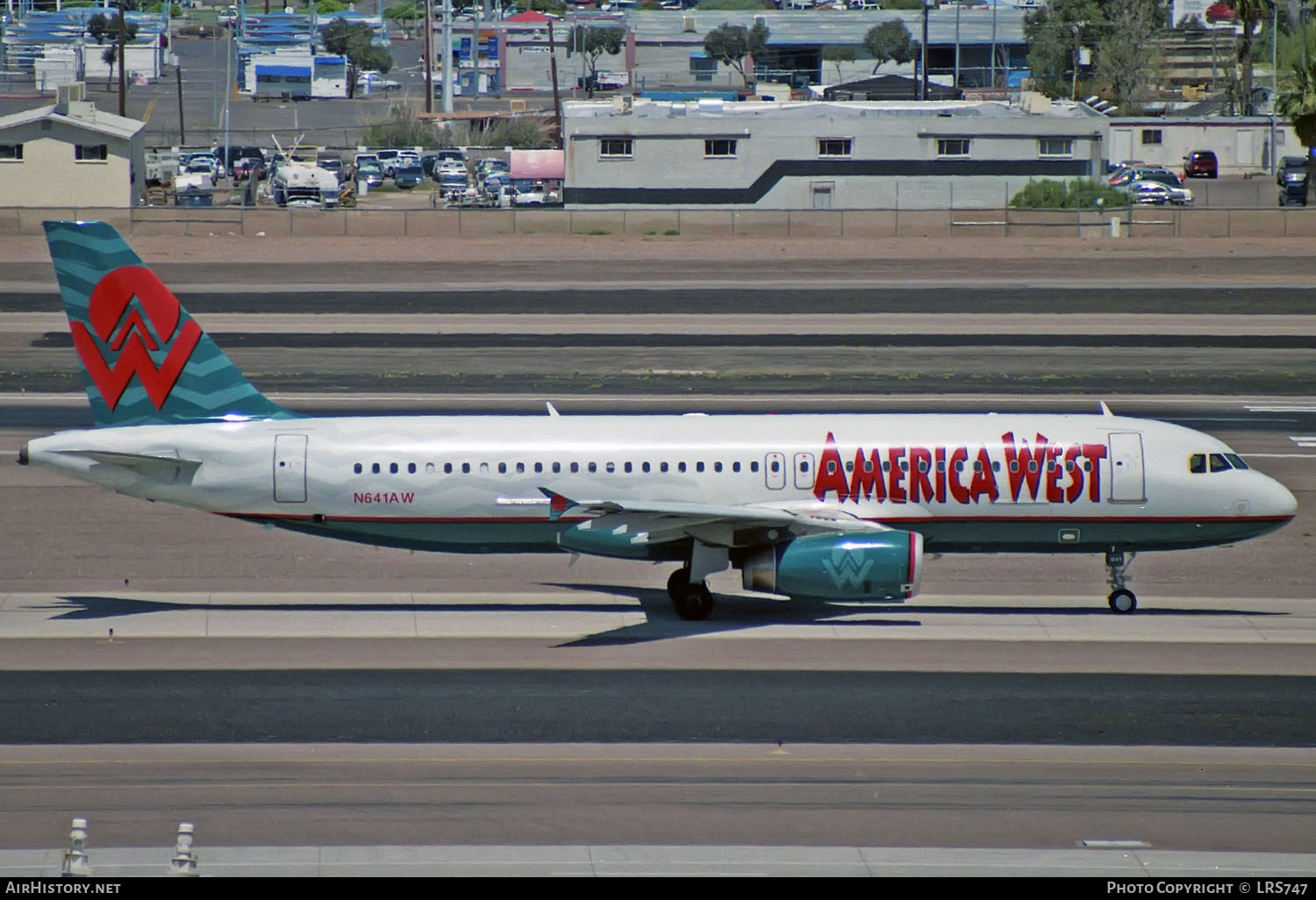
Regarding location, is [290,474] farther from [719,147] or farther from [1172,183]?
[1172,183]

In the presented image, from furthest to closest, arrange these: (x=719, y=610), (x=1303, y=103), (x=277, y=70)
Answer: (x=277, y=70), (x=1303, y=103), (x=719, y=610)

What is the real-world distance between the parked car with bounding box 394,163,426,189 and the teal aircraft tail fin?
94316 mm

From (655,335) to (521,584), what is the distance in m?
31.1

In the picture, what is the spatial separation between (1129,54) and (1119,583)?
5916 inches

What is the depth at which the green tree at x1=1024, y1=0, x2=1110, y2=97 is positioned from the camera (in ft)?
619

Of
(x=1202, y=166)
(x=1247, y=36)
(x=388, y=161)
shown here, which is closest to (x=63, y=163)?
(x=388, y=161)

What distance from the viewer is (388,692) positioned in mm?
25562

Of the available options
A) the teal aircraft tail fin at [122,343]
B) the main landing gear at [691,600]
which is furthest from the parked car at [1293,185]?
the teal aircraft tail fin at [122,343]

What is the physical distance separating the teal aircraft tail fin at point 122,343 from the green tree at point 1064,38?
166 metres

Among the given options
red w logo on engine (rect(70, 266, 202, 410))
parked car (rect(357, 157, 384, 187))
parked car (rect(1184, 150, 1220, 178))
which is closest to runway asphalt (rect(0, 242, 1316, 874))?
red w logo on engine (rect(70, 266, 202, 410))

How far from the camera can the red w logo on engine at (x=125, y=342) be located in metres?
30.8

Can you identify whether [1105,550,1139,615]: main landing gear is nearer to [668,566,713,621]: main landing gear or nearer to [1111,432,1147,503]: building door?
[1111,432,1147,503]: building door

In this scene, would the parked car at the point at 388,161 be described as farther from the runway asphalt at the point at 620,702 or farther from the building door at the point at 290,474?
the building door at the point at 290,474

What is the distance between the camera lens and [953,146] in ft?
329
